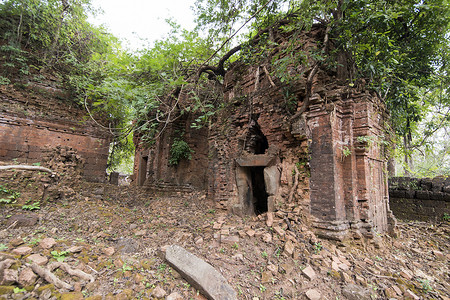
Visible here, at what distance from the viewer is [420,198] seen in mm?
6625

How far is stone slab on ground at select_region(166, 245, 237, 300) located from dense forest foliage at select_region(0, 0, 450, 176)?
398 centimetres

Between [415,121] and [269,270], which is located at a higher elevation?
[415,121]

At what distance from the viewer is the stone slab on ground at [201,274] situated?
3043mm

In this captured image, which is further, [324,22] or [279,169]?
[279,169]

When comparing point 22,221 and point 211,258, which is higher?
point 22,221

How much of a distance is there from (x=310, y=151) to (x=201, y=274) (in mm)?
3424

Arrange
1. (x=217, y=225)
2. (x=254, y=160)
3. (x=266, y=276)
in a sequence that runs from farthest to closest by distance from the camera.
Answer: (x=254, y=160), (x=217, y=225), (x=266, y=276)

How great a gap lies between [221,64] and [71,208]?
7047 millimetres

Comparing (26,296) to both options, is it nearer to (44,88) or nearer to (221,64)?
(221,64)

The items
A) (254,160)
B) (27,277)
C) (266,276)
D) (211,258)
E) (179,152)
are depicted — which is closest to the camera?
(27,277)

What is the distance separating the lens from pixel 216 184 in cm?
725

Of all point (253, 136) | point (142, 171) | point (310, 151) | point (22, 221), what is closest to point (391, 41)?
point (310, 151)

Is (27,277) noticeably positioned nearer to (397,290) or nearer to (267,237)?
(267,237)

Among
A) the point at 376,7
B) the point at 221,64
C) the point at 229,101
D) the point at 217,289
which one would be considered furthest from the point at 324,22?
the point at 217,289
